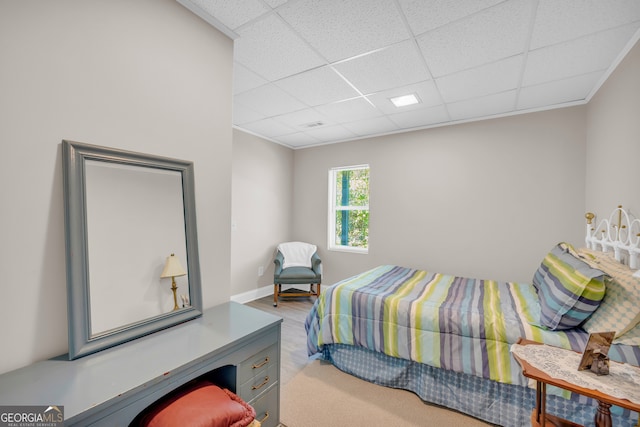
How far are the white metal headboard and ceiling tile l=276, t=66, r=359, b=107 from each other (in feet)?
7.51

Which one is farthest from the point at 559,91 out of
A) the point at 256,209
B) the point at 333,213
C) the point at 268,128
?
the point at 256,209

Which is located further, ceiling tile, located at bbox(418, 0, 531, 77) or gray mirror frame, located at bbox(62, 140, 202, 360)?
ceiling tile, located at bbox(418, 0, 531, 77)

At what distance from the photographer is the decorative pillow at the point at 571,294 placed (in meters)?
1.56

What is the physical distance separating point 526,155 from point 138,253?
372 centimetres

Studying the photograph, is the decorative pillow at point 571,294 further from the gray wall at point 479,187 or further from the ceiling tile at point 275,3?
the ceiling tile at point 275,3

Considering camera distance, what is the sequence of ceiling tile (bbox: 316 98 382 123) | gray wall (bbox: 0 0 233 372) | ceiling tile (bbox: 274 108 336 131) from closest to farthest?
1. gray wall (bbox: 0 0 233 372)
2. ceiling tile (bbox: 316 98 382 123)
3. ceiling tile (bbox: 274 108 336 131)

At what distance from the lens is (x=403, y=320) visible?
6.82 feet

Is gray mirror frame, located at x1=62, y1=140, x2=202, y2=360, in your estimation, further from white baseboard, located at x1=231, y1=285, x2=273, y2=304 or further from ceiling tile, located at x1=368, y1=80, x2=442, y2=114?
white baseboard, located at x1=231, y1=285, x2=273, y2=304

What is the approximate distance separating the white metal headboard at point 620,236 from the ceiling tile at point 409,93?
1.68 m

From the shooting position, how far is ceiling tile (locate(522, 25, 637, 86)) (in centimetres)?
175

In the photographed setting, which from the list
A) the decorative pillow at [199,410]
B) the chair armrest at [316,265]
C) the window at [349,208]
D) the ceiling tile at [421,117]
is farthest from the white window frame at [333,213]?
the decorative pillow at [199,410]

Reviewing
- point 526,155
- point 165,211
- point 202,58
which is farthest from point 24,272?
point 526,155

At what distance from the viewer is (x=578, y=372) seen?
1.19m

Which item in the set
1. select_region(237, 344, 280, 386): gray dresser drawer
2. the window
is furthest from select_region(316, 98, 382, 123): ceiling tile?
select_region(237, 344, 280, 386): gray dresser drawer
